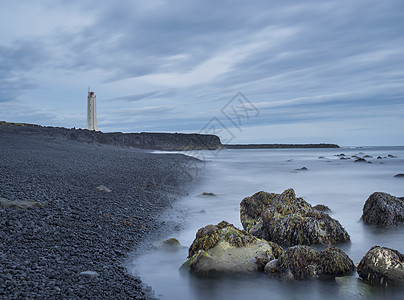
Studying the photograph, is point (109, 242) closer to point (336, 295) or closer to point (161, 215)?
point (161, 215)

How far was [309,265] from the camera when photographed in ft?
12.3

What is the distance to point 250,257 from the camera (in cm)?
393

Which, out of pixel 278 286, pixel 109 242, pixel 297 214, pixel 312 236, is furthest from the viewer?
pixel 297 214

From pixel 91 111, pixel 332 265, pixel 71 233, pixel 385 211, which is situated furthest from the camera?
pixel 91 111

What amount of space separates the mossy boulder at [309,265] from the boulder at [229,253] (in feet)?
0.55

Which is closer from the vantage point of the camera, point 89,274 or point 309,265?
point 89,274

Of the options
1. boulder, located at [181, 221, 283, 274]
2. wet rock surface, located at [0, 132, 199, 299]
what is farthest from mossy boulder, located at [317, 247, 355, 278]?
wet rock surface, located at [0, 132, 199, 299]

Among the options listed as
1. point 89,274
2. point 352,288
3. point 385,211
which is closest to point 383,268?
point 352,288

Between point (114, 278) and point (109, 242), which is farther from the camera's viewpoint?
point (109, 242)

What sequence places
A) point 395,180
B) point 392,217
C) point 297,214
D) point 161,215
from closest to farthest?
point 297,214, point 392,217, point 161,215, point 395,180

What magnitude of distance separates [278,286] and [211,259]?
79 cm

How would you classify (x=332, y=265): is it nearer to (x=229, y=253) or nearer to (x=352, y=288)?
(x=352, y=288)

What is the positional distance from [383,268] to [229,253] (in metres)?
1.62

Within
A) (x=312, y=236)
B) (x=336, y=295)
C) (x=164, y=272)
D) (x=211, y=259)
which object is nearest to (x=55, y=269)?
(x=164, y=272)
